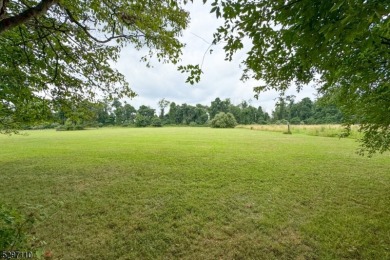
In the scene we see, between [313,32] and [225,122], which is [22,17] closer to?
[313,32]

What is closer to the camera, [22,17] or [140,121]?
[22,17]

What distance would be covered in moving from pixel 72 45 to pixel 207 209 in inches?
185

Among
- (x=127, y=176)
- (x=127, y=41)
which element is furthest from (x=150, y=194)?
(x=127, y=41)

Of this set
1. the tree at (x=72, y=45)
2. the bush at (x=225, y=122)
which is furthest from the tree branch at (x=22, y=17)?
the bush at (x=225, y=122)

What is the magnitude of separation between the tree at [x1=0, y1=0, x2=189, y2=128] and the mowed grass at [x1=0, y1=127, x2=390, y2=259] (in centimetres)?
254

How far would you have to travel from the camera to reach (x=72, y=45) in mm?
4152

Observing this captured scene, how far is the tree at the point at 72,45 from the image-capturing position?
347 centimetres

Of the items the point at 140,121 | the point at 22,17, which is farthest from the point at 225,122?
the point at 22,17

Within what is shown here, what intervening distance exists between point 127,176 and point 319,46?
6.72m

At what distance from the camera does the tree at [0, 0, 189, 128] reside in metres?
3.47

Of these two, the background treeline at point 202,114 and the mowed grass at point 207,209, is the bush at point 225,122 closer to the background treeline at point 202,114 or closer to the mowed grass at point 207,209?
the background treeline at point 202,114

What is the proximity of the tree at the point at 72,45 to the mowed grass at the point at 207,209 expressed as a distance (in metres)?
2.54

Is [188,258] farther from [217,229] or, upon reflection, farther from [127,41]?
[127,41]

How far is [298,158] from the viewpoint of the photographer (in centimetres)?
962
